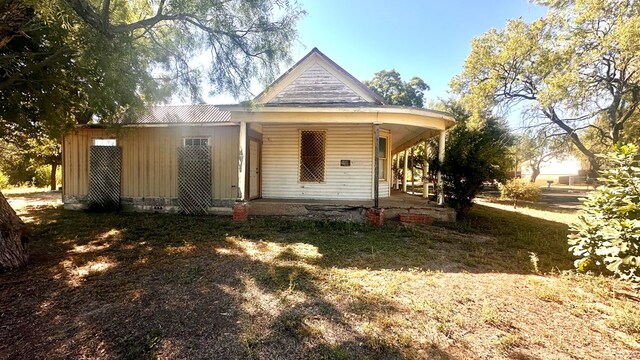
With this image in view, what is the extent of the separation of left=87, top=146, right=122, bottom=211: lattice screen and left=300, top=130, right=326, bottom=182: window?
6.32 m

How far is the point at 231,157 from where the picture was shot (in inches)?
351

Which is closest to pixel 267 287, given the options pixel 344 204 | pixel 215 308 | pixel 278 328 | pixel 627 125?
pixel 215 308

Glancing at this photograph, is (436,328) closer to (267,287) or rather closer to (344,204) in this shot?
(267,287)

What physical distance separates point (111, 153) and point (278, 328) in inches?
388

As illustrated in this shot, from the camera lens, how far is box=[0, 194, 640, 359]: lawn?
98.6 inches

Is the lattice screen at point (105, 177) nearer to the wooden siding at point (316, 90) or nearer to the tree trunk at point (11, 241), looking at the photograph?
the tree trunk at point (11, 241)

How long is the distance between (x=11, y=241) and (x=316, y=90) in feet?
26.7

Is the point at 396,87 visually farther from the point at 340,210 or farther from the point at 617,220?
the point at 617,220

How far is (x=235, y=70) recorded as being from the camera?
22.1ft

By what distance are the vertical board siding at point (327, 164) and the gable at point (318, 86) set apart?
3.29 feet

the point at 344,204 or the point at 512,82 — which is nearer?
the point at 344,204

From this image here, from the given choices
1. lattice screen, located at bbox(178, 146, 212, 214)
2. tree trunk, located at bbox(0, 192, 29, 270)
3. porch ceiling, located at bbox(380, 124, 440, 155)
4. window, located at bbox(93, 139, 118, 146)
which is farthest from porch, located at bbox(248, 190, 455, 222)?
window, located at bbox(93, 139, 118, 146)

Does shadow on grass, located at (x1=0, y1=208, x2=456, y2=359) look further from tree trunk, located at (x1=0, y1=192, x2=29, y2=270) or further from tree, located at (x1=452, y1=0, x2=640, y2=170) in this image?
tree, located at (x1=452, y1=0, x2=640, y2=170)

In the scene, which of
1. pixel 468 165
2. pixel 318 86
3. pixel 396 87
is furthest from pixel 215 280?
pixel 396 87
